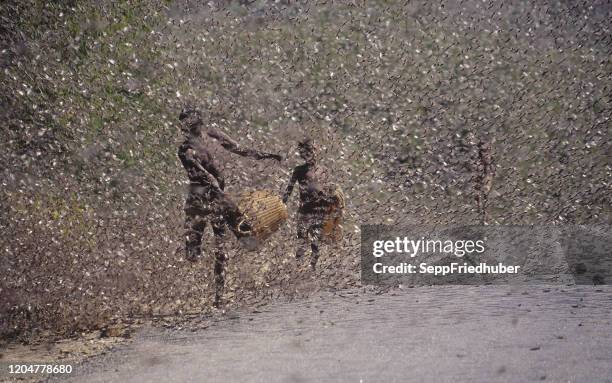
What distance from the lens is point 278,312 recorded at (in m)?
5.32

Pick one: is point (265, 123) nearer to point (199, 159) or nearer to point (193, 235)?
point (193, 235)

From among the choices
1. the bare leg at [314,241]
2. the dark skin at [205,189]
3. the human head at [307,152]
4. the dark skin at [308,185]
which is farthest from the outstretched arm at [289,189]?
the dark skin at [205,189]

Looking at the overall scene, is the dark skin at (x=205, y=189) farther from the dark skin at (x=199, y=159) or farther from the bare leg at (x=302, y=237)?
the bare leg at (x=302, y=237)

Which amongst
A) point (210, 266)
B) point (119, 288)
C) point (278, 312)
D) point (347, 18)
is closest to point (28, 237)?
point (119, 288)

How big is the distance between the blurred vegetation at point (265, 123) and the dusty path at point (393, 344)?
0.76m

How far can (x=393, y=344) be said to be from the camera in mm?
4316

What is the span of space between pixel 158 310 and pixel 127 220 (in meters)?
0.85

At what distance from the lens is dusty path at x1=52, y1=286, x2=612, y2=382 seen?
3.83m

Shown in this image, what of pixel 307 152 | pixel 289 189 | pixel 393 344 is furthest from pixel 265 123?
pixel 393 344

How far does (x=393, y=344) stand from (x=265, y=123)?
4227 millimetres

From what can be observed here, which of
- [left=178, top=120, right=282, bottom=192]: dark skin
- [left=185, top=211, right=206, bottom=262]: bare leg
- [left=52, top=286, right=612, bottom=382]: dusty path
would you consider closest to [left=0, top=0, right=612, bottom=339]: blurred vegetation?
[left=185, top=211, right=206, bottom=262]: bare leg

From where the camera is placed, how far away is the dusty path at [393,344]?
12.6 ft

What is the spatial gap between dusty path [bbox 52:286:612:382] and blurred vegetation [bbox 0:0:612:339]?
0.76 m

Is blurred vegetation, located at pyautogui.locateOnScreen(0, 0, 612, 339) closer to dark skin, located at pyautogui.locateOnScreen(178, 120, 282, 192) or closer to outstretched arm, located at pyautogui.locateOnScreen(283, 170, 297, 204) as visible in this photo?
outstretched arm, located at pyautogui.locateOnScreen(283, 170, 297, 204)
